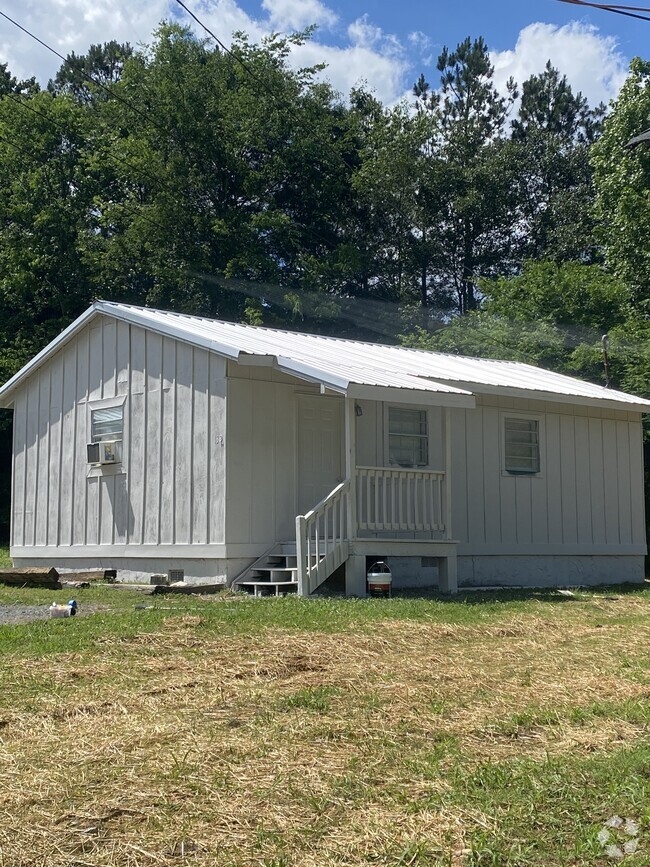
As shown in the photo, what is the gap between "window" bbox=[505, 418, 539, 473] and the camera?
16.3 m

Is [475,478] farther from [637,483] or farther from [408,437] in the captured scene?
[637,483]

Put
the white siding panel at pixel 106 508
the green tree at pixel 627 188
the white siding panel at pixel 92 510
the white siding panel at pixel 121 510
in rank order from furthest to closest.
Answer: the green tree at pixel 627 188
the white siding panel at pixel 92 510
the white siding panel at pixel 106 508
the white siding panel at pixel 121 510

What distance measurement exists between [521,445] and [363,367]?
11.4ft

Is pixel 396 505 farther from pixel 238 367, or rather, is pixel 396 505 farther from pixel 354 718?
pixel 354 718

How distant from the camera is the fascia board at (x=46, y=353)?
1602 centimetres

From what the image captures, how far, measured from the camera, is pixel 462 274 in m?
37.8

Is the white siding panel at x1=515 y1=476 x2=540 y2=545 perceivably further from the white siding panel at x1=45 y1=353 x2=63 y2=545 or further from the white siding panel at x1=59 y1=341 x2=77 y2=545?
the white siding panel at x1=45 y1=353 x2=63 y2=545

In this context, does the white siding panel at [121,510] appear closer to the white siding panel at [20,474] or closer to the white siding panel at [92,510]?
the white siding panel at [92,510]

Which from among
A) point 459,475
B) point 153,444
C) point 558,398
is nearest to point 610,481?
point 558,398

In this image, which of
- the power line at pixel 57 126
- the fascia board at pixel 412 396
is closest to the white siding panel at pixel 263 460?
the fascia board at pixel 412 396

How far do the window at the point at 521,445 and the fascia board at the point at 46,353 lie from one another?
21.5 ft

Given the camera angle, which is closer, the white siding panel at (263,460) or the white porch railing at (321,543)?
the white porch railing at (321,543)

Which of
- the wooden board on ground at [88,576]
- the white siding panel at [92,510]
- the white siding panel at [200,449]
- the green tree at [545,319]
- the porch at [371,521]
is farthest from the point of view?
the green tree at [545,319]

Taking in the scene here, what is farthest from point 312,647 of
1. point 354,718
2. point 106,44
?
point 106,44
